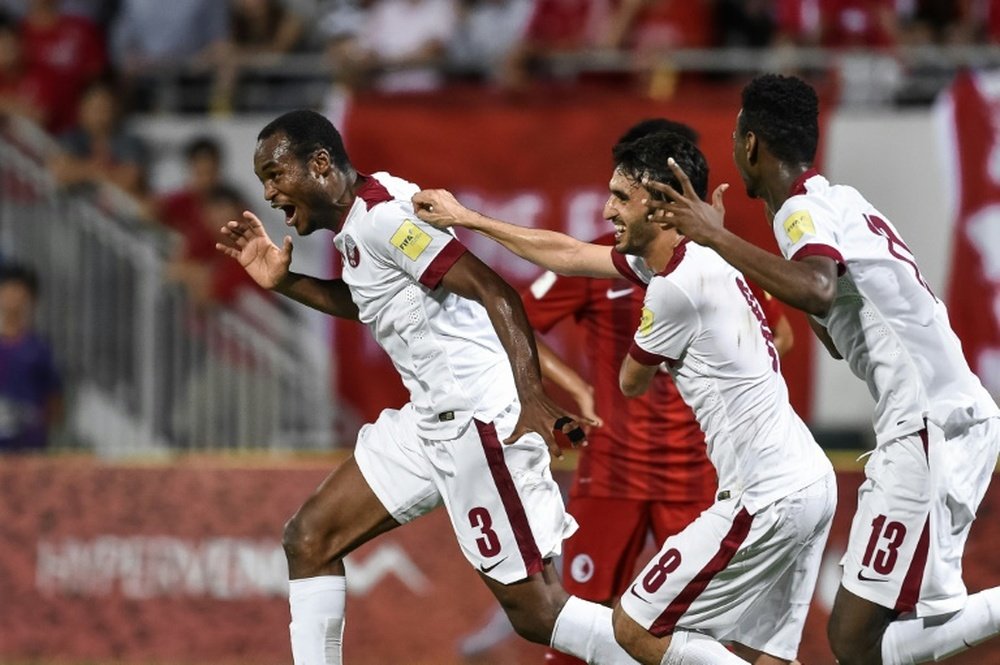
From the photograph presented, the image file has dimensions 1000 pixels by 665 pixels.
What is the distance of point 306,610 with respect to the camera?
6.28 m

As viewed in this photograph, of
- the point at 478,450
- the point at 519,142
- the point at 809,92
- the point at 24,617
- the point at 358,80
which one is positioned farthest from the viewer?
the point at 358,80

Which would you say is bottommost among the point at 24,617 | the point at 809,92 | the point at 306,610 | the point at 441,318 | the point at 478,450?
the point at 24,617

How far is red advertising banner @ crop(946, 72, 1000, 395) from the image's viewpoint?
9.46 metres

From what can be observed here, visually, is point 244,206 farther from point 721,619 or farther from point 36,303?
point 721,619

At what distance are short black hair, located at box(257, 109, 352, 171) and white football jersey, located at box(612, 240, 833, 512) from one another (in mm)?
1380

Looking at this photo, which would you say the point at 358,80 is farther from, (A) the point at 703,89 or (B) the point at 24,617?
(B) the point at 24,617

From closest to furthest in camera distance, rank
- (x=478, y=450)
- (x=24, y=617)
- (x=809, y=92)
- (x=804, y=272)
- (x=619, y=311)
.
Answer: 1. (x=804, y=272)
2. (x=809, y=92)
3. (x=478, y=450)
4. (x=619, y=311)
5. (x=24, y=617)

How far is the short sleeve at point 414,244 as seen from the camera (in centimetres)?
600

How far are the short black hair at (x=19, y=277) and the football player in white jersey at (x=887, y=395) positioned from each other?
5.73 metres

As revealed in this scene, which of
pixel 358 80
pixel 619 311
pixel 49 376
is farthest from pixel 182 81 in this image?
pixel 619 311

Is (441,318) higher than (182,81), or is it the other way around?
(182,81)

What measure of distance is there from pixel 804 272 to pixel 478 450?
1.48 m

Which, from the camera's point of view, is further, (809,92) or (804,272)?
(809,92)

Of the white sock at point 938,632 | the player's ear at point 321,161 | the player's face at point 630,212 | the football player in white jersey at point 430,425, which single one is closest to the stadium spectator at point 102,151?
the football player in white jersey at point 430,425
